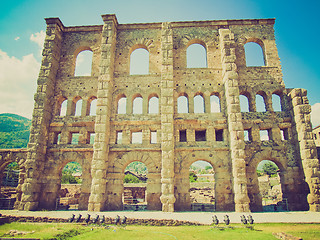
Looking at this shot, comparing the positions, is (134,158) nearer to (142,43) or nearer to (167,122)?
(167,122)

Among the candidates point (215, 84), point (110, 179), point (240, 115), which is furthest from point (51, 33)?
point (240, 115)

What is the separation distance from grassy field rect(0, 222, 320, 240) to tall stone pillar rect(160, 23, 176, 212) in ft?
11.5

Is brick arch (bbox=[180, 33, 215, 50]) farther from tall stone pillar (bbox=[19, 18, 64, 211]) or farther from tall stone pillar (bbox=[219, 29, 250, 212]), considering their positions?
Answer: tall stone pillar (bbox=[19, 18, 64, 211])

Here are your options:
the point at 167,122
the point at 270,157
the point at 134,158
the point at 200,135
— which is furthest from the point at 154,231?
the point at 270,157

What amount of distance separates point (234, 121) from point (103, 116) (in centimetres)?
810

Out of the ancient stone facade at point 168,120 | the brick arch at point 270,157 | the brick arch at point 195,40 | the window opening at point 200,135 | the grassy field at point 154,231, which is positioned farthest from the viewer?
the brick arch at point 195,40

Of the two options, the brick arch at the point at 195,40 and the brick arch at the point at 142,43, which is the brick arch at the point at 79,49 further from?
the brick arch at the point at 195,40

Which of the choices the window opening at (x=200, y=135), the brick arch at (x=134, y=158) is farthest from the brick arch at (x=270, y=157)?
the brick arch at (x=134, y=158)

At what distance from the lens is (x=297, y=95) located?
1330cm

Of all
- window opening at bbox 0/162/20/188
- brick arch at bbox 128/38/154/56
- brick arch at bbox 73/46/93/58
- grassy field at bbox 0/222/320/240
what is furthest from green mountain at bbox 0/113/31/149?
A: grassy field at bbox 0/222/320/240

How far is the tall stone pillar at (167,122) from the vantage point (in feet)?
39.0

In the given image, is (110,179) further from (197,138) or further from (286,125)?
(286,125)

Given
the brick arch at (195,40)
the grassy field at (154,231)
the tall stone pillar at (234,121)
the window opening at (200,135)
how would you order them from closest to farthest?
the grassy field at (154,231), the tall stone pillar at (234,121), the window opening at (200,135), the brick arch at (195,40)

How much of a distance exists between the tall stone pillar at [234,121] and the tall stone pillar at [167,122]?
11.6ft
